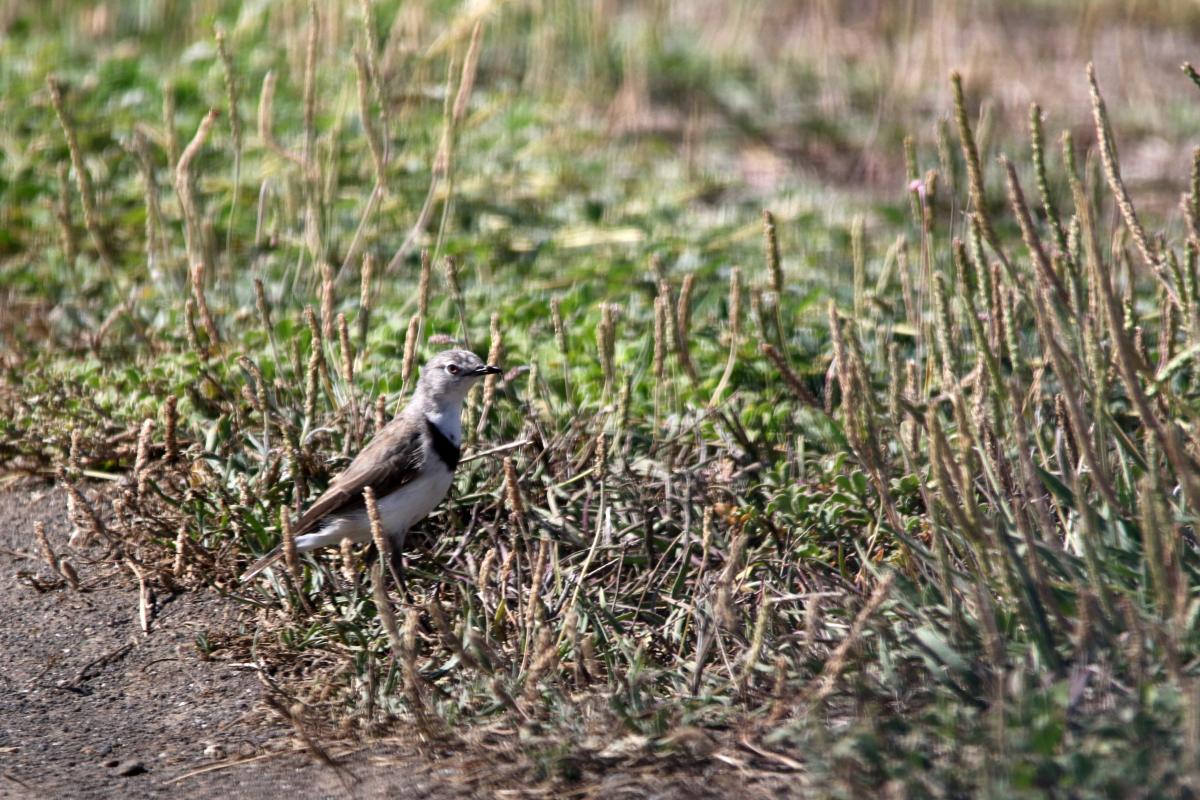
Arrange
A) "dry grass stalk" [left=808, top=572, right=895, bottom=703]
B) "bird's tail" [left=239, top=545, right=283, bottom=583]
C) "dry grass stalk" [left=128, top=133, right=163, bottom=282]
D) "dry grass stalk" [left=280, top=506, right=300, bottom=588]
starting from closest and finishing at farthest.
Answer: "dry grass stalk" [left=808, top=572, right=895, bottom=703], "dry grass stalk" [left=280, top=506, right=300, bottom=588], "bird's tail" [left=239, top=545, right=283, bottom=583], "dry grass stalk" [left=128, top=133, right=163, bottom=282]

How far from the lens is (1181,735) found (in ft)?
8.25

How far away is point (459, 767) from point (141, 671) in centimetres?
120

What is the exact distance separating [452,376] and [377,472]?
0.42 m

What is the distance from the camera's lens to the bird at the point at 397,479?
4.11 meters

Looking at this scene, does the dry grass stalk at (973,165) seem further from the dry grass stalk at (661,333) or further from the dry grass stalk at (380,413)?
the dry grass stalk at (380,413)

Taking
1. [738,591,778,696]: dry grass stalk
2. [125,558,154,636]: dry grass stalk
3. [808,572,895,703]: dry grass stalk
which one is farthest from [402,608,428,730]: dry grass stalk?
[125,558,154,636]: dry grass stalk

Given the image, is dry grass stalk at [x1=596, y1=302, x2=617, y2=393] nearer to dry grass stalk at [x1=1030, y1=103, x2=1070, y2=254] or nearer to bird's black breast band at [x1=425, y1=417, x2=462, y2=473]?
bird's black breast band at [x1=425, y1=417, x2=462, y2=473]

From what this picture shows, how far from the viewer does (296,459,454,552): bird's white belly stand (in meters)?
4.10

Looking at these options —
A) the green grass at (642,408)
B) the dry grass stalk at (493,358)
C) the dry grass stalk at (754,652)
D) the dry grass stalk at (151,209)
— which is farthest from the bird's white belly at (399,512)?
the dry grass stalk at (151,209)

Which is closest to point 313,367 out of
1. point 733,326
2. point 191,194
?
point 191,194

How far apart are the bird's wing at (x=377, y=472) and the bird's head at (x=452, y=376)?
171 mm

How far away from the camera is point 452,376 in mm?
4406

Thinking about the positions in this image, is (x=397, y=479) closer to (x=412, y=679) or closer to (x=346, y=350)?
(x=346, y=350)

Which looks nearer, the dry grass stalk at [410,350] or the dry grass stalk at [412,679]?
the dry grass stalk at [412,679]
